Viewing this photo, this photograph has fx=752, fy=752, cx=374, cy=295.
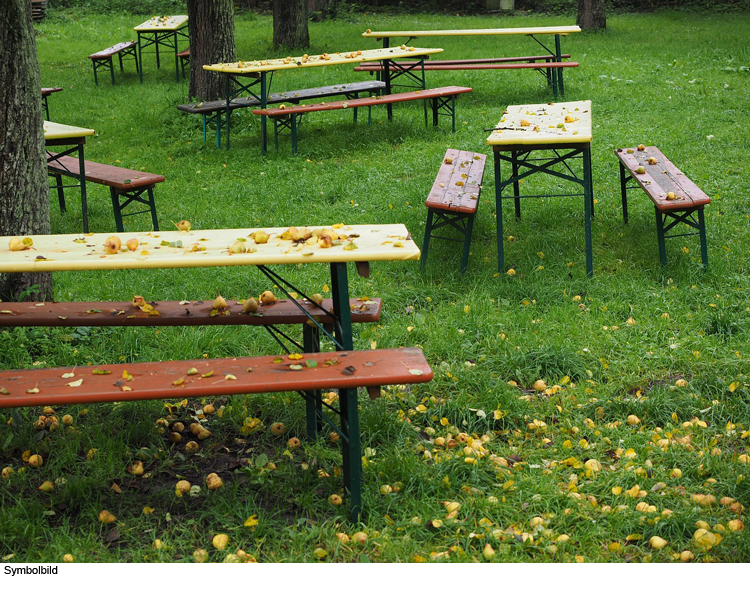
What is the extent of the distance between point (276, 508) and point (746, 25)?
16286mm

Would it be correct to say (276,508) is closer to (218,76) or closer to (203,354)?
(203,354)

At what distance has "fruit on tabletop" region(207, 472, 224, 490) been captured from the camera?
10.1 feet

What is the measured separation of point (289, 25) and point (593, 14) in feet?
21.3

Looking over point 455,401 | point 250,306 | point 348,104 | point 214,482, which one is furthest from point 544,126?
point 214,482

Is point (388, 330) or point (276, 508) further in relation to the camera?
point (388, 330)

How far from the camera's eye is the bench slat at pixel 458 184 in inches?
203

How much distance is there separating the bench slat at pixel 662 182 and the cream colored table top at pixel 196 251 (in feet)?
8.24

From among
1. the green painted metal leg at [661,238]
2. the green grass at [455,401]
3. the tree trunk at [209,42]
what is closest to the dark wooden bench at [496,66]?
the tree trunk at [209,42]

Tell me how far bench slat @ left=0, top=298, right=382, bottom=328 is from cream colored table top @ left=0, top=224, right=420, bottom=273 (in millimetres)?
377

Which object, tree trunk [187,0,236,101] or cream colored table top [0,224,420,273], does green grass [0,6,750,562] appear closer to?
cream colored table top [0,224,420,273]

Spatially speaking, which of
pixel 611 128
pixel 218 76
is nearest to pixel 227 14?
pixel 218 76

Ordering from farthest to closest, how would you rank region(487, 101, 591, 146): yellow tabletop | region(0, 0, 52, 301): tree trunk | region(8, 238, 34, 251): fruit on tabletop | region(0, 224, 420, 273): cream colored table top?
region(487, 101, 591, 146): yellow tabletop → region(0, 0, 52, 301): tree trunk → region(8, 238, 34, 251): fruit on tabletop → region(0, 224, 420, 273): cream colored table top

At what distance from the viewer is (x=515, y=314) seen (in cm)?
462

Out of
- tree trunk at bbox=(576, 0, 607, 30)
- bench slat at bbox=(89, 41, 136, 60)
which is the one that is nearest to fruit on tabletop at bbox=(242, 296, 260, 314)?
bench slat at bbox=(89, 41, 136, 60)
